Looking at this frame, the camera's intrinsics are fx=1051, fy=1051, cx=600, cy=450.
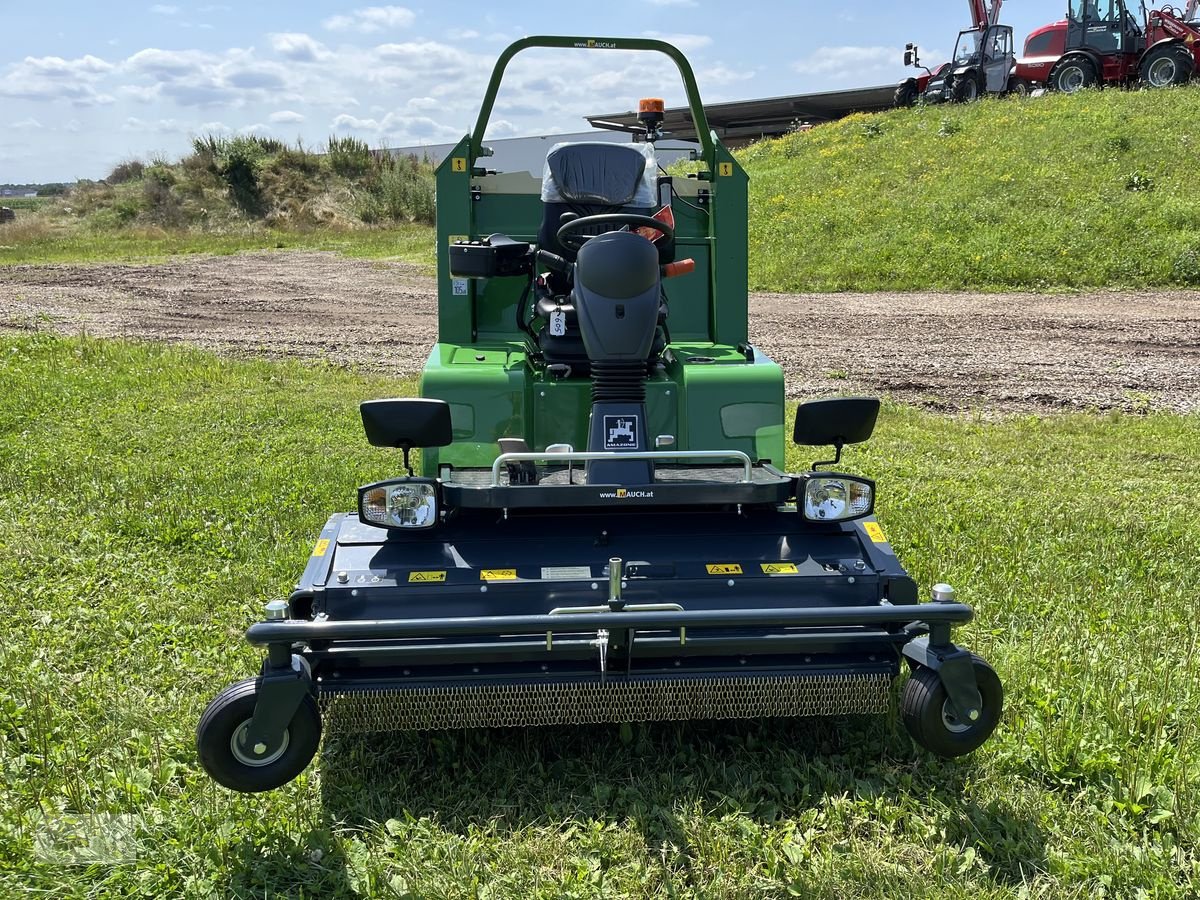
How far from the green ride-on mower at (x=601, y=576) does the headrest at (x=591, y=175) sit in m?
0.54

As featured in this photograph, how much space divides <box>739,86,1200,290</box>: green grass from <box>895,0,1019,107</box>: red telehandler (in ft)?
10.3

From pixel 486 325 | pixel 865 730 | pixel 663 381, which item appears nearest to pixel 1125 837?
pixel 865 730

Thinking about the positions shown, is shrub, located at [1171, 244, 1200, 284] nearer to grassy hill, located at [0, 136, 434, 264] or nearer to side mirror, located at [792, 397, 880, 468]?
side mirror, located at [792, 397, 880, 468]

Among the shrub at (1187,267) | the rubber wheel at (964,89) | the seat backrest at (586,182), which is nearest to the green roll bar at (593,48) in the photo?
the seat backrest at (586,182)

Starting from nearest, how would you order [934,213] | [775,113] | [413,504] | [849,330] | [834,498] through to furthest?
[413,504]
[834,498]
[849,330]
[934,213]
[775,113]

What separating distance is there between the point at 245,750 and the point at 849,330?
12.6 m

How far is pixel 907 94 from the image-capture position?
30859 millimetres

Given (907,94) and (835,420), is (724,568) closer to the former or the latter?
(835,420)

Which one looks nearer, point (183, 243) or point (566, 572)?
point (566, 572)

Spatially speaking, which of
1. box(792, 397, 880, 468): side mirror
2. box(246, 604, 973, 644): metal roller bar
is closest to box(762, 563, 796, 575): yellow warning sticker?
box(246, 604, 973, 644): metal roller bar

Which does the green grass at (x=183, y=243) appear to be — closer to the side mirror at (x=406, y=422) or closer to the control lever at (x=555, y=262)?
the control lever at (x=555, y=262)

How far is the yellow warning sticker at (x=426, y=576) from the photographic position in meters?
3.33

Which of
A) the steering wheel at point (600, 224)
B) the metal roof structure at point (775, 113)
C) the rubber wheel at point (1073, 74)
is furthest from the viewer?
the metal roof structure at point (775, 113)

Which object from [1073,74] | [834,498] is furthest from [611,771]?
[1073,74]
